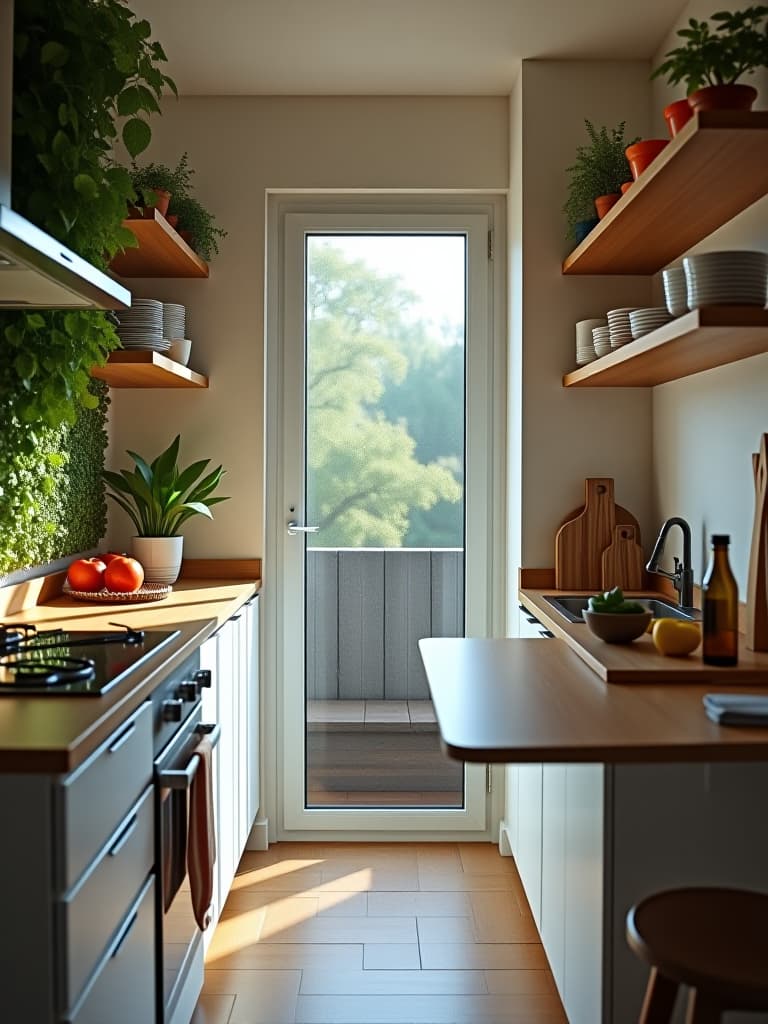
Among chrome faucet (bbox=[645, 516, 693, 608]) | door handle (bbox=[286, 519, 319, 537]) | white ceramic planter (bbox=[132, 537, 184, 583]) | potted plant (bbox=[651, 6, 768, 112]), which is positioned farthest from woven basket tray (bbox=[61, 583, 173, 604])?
potted plant (bbox=[651, 6, 768, 112])

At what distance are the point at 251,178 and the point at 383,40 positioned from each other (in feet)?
2.36

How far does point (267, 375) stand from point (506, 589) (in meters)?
1.20

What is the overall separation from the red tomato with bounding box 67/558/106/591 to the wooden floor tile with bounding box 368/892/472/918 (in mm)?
1320

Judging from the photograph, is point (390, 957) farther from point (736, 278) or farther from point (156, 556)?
point (736, 278)

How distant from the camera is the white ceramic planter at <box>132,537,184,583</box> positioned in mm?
3434

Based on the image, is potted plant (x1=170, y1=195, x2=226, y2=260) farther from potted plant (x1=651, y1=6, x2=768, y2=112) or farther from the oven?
potted plant (x1=651, y1=6, x2=768, y2=112)

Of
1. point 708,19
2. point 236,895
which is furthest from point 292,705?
point 708,19

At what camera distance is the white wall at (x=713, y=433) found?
8.63 ft

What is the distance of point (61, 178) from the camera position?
225 centimetres

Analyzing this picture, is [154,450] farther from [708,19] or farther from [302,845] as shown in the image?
[708,19]

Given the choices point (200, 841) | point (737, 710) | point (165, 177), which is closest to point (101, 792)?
point (200, 841)

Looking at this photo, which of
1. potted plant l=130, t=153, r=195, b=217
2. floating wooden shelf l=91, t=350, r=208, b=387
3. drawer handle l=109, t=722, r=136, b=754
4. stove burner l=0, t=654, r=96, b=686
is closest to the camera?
drawer handle l=109, t=722, r=136, b=754

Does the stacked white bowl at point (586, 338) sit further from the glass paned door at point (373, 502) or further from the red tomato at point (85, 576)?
the red tomato at point (85, 576)

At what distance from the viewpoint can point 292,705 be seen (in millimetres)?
3879
